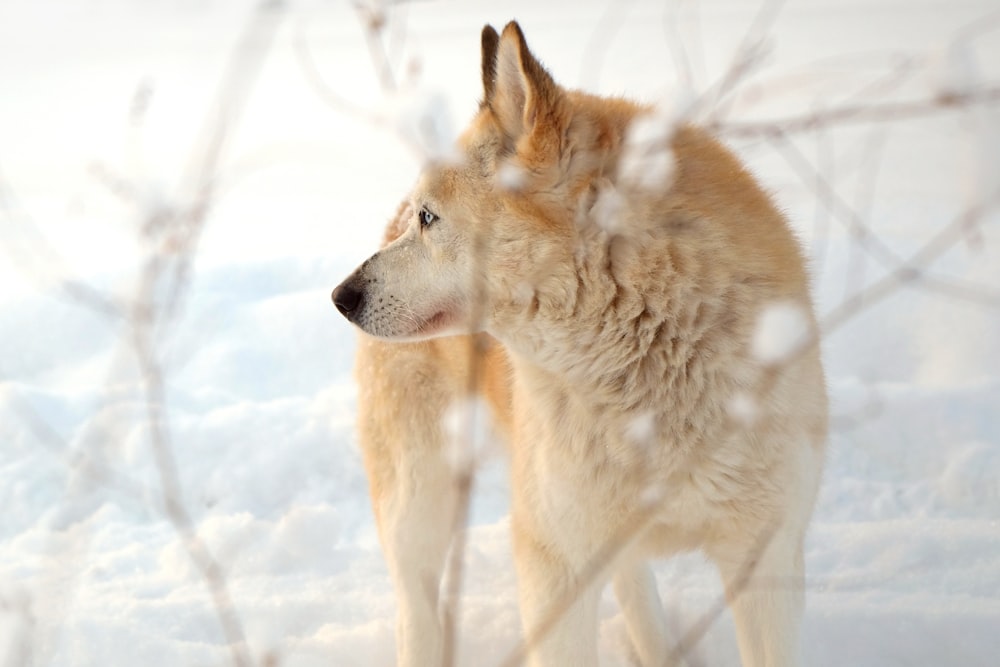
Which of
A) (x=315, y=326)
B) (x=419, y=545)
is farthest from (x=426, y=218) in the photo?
(x=315, y=326)

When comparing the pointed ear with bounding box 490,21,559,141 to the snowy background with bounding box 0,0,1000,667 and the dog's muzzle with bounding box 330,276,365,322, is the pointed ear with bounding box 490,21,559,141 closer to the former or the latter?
the snowy background with bounding box 0,0,1000,667

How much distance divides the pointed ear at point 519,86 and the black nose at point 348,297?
535 mm

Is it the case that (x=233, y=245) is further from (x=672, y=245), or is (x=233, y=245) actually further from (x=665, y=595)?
(x=672, y=245)

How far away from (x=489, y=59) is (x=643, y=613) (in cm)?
182

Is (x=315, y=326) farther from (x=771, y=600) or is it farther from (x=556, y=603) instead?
(x=771, y=600)

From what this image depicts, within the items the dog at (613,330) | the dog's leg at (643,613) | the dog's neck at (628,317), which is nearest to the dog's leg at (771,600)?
the dog at (613,330)

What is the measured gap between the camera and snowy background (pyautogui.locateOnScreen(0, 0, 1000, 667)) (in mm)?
1685

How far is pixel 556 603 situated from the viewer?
7.04 ft

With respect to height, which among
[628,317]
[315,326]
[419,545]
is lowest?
[419,545]

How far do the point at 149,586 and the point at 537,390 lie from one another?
184 cm

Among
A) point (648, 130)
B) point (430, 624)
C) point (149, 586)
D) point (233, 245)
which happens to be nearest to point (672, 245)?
point (648, 130)

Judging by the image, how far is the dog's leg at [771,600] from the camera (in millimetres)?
2094

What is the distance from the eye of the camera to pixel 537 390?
7.39 feet

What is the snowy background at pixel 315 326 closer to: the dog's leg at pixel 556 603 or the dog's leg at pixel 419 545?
the dog's leg at pixel 419 545
